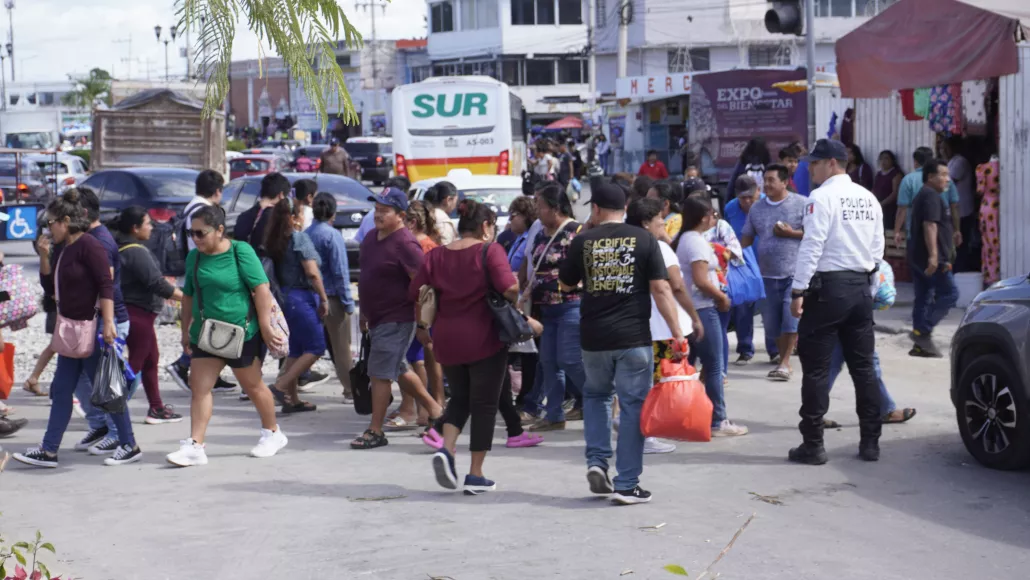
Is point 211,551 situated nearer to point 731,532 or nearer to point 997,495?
point 731,532

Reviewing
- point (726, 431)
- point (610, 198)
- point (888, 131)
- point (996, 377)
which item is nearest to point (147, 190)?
point (888, 131)

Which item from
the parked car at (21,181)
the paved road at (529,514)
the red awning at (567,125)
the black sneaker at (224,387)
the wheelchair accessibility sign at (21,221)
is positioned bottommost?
the paved road at (529,514)

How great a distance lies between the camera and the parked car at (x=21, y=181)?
81.5 feet

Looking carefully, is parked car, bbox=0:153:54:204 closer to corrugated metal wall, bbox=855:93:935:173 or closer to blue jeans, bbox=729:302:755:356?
corrugated metal wall, bbox=855:93:935:173

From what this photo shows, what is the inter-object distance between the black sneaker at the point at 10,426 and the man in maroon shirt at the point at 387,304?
8.77ft

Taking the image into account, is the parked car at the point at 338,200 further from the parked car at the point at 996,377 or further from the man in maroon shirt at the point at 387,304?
the parked car at the point at 996,377

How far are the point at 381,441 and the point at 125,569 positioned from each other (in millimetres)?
2900

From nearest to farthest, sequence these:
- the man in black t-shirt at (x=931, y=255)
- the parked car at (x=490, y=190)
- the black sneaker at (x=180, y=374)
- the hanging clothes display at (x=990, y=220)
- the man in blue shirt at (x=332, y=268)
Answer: the man in blue shirt at (x=332, y=268), the black sneaker at (x=180, y=374), the man in black t-shirt at (x=931, y=255), the hanging clothes display at (x=990, y=220), the parked car at (x=490, y=190)

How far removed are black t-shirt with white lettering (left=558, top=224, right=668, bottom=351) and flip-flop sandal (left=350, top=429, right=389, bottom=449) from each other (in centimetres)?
232

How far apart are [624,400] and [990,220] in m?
8.85

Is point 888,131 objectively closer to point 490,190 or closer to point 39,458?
point 490,190

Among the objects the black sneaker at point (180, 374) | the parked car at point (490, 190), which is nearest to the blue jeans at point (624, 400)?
the black sneaker at point (180, 374)

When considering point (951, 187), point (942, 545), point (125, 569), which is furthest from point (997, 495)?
point (951, 187)

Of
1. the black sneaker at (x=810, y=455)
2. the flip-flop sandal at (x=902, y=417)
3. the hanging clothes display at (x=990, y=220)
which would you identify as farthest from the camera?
the hanging clothes display at (x=990, y=220)
